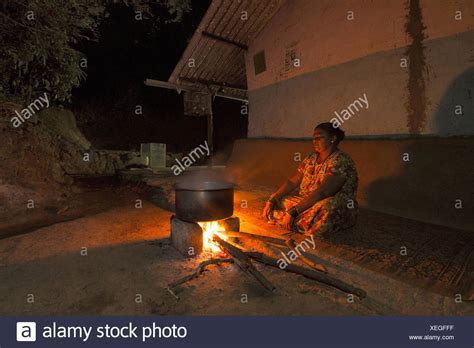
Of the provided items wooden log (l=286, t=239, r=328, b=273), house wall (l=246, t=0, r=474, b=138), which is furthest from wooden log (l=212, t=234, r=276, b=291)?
house wall (l=246, t=0, r=474, b=138)

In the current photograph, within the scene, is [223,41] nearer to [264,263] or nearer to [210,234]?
[210,234]

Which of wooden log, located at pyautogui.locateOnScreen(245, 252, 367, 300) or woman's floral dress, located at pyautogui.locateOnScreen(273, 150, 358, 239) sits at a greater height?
woman's floral dress, located at pyautogui.locateOnScreen(273, 150, 358, 239)

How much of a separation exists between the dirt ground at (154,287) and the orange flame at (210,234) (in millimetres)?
220

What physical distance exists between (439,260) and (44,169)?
7.25m

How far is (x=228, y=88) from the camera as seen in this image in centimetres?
1066

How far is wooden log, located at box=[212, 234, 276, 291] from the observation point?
7.93ft

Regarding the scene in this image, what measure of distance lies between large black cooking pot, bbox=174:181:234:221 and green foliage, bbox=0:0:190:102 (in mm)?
4256

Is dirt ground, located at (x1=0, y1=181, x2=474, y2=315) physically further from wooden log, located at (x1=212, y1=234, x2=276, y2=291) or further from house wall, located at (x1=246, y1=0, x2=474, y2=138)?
house wall, located at (x1=246, y1=0, x2=474, y2=138)

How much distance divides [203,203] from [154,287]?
990 mm

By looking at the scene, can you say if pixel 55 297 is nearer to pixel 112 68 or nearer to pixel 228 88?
pixel 228 88

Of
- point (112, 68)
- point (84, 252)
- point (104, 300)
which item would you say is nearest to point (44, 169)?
point (84, 252)

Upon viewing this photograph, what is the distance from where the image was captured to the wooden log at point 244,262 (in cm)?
242

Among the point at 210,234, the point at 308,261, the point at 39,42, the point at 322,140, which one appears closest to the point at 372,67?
the point at 322,140

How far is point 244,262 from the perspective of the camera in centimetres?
275
